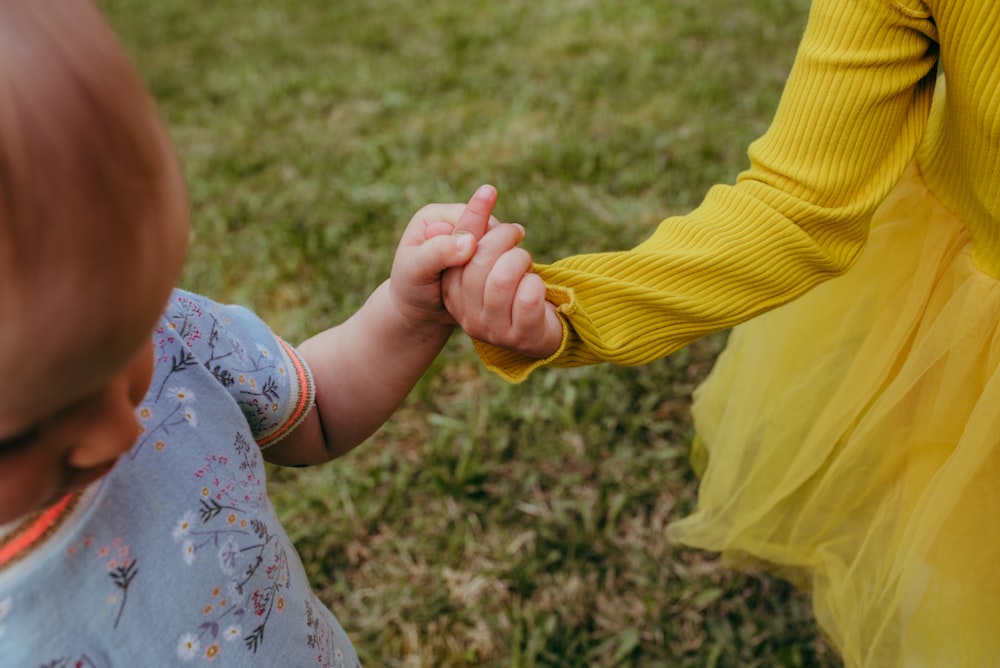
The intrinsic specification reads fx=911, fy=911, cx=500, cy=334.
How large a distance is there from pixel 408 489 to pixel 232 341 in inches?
42.8

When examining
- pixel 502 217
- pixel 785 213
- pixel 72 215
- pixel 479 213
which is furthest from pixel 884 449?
pixel 502 217

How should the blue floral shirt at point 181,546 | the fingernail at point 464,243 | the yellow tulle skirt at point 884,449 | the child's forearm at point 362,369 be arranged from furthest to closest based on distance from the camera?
the yellow tulle skirt at point 884,449
the child's forearm at point 362,369
the fingernail at point 464,243
the blue floral shirt at point 181,546

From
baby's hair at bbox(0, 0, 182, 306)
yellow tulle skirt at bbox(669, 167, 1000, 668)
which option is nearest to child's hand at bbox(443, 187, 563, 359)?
Result: baby's hair at bbox(0, 0, 182, 306)

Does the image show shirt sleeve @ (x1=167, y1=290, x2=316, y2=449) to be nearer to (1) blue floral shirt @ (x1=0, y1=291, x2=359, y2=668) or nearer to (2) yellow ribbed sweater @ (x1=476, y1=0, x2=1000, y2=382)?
(1) blue floral shirt @ (x1=0, y1=291, x2=359, y2=668)

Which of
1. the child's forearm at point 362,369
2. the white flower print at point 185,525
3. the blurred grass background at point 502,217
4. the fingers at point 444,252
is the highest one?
the fingers at point 444,252

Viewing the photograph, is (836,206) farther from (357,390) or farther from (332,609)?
(332,609)

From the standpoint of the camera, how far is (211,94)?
374 centimetres

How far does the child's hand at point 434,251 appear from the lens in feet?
3.02

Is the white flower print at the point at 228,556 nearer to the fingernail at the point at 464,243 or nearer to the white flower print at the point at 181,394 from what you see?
the white flower print at the point at 181,394

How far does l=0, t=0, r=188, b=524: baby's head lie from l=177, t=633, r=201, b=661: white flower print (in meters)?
0.26

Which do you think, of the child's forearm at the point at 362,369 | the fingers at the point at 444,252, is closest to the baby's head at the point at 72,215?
the fingers at the point at 444,252

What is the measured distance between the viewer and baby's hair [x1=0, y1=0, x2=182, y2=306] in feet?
1.52

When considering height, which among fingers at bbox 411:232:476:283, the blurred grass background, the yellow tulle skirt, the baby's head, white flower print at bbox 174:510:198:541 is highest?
the baby's head

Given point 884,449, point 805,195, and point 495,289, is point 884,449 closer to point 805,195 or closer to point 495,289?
point 805,195
